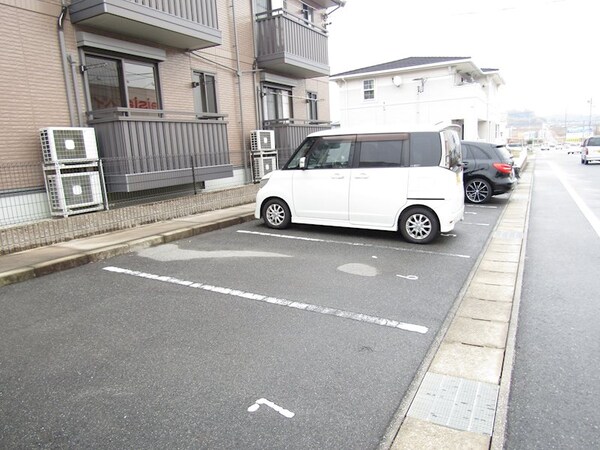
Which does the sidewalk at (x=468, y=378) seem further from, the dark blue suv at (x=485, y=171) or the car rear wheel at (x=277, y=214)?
the dark blue suv at (x=485, y=171)

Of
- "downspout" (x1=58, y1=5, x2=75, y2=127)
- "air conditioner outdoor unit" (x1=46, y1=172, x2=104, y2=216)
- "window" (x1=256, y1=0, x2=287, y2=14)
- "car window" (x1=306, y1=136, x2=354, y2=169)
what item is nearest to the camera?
"car window" (x1=306, y1=136, x2=354, y2=169)

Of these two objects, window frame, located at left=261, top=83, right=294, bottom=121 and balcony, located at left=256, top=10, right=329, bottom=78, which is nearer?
balcony, located at left=256, top=10, right=329, bottom=78

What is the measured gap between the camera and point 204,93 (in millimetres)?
12023

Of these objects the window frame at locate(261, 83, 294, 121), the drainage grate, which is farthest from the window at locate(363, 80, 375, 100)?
the drainage grate

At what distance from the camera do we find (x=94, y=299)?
4.71 metres

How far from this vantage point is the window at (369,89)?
2930 centimetres

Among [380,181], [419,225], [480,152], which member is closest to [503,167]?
[480,152]

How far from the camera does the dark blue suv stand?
11.4 metres

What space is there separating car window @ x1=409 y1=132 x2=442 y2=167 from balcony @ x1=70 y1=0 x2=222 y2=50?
231 inches

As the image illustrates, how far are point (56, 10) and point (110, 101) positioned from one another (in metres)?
1.91

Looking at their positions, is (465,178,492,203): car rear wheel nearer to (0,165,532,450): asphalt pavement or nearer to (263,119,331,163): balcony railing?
(0,165,532,450): asphalt pavement

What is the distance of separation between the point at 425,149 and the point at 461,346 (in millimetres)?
3996

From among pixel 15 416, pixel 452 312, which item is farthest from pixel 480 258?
pixel 15 416

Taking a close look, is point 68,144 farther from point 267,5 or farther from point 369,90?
point 369,90
